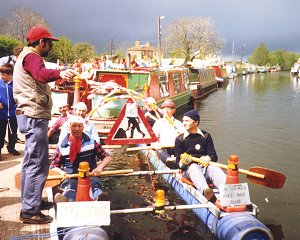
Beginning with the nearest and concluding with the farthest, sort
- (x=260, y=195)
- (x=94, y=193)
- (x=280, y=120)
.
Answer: (x=94, y=193) < (x=260, y=195) < (x=280, y=120)

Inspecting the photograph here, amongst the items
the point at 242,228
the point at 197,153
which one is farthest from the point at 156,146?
the point at 242,228

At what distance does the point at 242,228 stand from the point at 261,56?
153m

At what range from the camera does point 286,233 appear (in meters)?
5.82

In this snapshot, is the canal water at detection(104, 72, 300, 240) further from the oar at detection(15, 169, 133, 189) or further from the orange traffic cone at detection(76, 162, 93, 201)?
the orange traffic cone at detection(76, 162, 93, 201)

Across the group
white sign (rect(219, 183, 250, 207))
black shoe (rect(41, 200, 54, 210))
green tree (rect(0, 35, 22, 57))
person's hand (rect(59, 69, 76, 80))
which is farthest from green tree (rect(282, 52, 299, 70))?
person's hand (rect(59, 69, 76, 80))

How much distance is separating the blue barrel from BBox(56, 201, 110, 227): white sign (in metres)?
1.49

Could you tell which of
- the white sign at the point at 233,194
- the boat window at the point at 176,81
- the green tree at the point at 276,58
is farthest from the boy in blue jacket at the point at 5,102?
Answer: the green tree at the point at 276,58

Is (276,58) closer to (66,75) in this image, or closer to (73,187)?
(73,187)

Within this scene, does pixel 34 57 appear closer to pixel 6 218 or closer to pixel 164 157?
pixel 6 218

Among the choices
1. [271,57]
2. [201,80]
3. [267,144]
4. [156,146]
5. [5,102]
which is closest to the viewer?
[5,102]

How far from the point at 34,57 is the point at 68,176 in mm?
1646

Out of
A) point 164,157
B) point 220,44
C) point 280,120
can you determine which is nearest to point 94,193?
point 164,157

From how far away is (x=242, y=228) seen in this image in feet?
13.5

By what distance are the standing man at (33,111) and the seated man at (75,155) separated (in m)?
0.67
